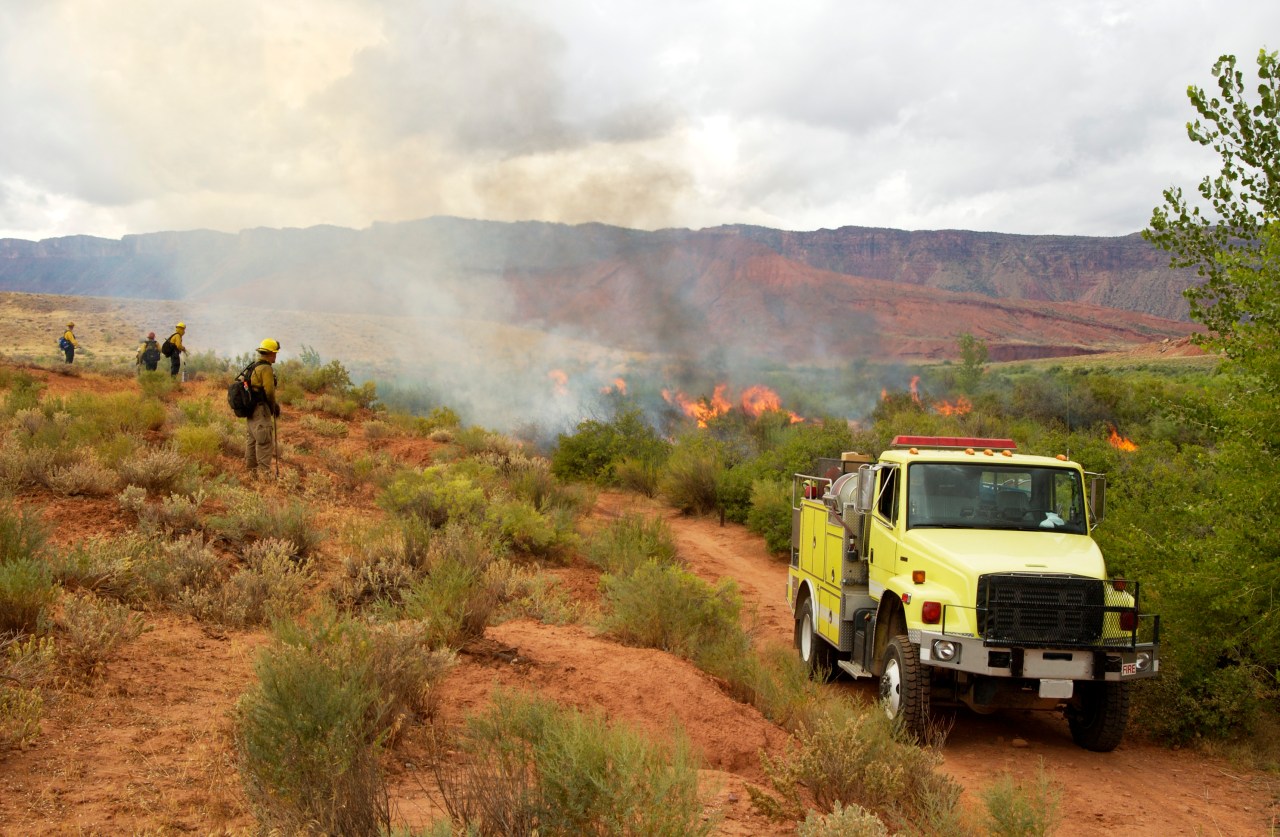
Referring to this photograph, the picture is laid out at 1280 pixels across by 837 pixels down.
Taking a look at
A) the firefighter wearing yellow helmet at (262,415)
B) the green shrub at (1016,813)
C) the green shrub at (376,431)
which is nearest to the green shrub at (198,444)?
the firefighter wearing yellow helmet at (262,415)

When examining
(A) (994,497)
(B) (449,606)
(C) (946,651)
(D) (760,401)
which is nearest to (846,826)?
(C) (946,651)

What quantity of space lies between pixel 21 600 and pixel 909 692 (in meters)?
6.72

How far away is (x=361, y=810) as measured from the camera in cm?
418

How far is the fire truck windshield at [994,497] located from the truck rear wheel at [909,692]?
1312mm

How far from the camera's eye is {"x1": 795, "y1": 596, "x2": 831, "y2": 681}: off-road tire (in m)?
10.4

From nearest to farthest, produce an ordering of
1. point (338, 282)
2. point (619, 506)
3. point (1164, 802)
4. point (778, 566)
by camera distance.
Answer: point (1164, 802), point (778, 566), point (619, 506), point (338, 282)

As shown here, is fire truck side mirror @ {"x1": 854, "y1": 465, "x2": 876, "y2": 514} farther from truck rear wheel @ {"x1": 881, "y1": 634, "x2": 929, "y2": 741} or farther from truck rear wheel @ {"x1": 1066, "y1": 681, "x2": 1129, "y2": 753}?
truck rear wheel @ {"x1": 1066, "y1": 681, "x2": 1129, "y2": 753}

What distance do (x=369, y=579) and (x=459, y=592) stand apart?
5.62 ft

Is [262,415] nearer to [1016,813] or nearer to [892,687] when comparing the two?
[892,687]

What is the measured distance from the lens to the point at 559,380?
1754 inches

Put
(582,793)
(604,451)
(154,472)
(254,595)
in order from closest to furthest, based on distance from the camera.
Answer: (582,793), (254,595), (154,472), (604,451)

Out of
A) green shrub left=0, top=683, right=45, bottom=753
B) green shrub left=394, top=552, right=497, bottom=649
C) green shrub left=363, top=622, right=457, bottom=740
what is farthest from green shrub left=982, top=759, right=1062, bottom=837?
green shrub left=0, top=683, right=45, bottom=753

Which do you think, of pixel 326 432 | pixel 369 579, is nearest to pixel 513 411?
pixel 326 432

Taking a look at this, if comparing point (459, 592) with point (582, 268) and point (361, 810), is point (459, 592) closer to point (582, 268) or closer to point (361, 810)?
point (361, 810)
